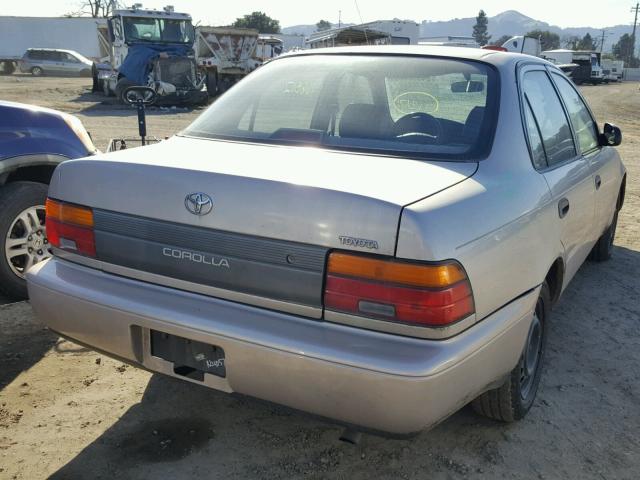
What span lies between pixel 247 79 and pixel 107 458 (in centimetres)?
217

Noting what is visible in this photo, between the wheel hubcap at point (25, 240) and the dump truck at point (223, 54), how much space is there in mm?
17357

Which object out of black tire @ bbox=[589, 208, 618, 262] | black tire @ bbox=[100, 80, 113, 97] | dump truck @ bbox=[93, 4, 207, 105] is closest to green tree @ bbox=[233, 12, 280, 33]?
black tire @ bbox=[100, 80, 113, 97]

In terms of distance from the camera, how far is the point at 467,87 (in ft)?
10.4

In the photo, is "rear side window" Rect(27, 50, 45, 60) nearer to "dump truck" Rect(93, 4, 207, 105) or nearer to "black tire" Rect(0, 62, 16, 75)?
"black tire" Rect(0, 62, 16, 75)

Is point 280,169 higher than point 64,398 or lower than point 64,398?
Result: higher

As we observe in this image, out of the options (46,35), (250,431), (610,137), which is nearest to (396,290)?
(250,431)

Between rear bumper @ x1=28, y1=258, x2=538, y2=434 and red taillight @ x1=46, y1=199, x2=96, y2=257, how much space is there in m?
0.14

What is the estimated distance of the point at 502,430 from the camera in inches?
120

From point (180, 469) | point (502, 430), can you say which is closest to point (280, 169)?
point (180, 469)

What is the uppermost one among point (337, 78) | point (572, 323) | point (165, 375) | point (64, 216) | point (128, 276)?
point (337, 78)

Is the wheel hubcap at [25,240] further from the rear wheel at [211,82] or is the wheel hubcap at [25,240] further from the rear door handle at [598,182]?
the rear wheel at [211,82]

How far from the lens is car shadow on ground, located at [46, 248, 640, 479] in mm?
2709

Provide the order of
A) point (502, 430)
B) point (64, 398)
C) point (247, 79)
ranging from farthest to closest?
point (247, 79), point (64, 398), point (502, 430)

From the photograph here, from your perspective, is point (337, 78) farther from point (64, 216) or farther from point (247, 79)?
point (64, 216)
